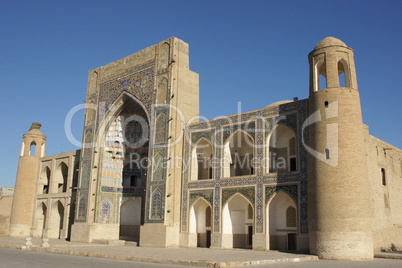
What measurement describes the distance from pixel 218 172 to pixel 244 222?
7.66ft

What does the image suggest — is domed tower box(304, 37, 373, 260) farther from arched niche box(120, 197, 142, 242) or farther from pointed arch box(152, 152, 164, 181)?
arched niche box(120, 197, 142, 242)

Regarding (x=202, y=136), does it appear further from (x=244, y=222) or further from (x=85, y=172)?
(x=85, y=172)

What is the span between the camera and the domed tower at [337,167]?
11969mm

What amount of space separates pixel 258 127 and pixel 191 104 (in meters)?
4.13

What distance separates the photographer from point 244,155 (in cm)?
1844

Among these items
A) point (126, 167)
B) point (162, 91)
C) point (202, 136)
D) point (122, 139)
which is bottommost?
point (126, 167)

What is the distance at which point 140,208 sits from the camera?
2181 cm

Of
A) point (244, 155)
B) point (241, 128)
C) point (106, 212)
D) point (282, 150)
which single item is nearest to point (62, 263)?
point (241, 128)

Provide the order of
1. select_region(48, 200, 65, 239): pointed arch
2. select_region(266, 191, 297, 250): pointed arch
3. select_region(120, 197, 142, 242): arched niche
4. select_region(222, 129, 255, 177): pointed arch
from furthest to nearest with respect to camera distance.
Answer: select_region(48, 200, 65, 239): pointed arch
select_region(120, 197, 142, 242): arched niche
select_region(222, 129, 255, 177): pointed arch
select_region(266, 191, 297, 250): pointed arch

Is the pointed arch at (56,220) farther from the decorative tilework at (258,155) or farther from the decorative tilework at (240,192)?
the decorative tilework at (240,192)

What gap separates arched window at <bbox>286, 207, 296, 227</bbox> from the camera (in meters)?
15.3

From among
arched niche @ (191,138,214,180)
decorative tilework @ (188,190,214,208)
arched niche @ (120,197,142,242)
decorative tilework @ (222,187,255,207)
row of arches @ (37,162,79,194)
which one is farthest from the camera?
row of arches @ (37,162,79,194)

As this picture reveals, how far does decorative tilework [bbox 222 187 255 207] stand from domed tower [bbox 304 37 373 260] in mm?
2621

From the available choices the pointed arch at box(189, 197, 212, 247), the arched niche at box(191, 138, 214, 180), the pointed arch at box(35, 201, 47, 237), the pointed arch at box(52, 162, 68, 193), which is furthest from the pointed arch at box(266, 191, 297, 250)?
the pointed arch at box(35, 201, 47, 237)
